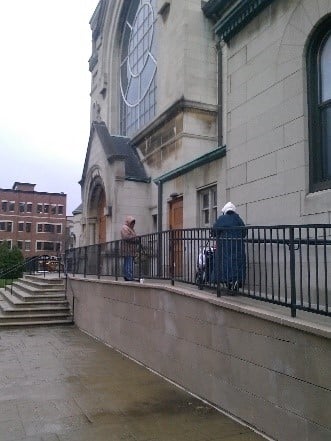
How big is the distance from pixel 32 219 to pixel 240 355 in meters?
78.0

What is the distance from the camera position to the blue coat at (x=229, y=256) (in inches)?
244

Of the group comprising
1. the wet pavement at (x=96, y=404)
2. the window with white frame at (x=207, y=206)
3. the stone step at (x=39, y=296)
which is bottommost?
the wet pavement at (x=96, y=404)

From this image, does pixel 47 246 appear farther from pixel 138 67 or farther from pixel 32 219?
pixel 138 67

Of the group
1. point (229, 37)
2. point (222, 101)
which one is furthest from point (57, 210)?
point (229, 37)

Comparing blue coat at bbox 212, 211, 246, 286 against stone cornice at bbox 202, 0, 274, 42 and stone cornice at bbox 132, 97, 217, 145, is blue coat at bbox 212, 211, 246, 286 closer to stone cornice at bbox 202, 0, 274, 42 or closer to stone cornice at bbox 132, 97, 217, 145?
stone cornice at bbox 202, 0, 274, 42

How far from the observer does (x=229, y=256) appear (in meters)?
6.40

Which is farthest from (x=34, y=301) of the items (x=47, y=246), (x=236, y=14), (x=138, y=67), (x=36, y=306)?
(x=47, y=246)

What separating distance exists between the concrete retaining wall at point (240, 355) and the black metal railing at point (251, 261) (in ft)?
0.95

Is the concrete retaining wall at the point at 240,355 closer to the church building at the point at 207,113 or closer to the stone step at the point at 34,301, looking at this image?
the church building at the point at 207,113

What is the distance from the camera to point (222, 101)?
1641cm

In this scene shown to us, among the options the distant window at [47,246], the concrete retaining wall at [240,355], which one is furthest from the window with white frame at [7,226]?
the concrete retaining wall at [240,355]

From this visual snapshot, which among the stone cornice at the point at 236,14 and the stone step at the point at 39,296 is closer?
the stone cornice at the point at 236,14

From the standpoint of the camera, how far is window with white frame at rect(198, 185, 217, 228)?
11.3 metres

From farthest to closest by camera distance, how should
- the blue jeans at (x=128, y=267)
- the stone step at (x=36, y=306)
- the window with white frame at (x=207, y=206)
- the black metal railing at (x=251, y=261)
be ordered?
1. the stone step at (x=36, y=306)
2. the window with white frame at (x=207, y=206)
3. the blue jeans at (x=128, y=267)
4. the black metal railing at (x=251, y=261)
